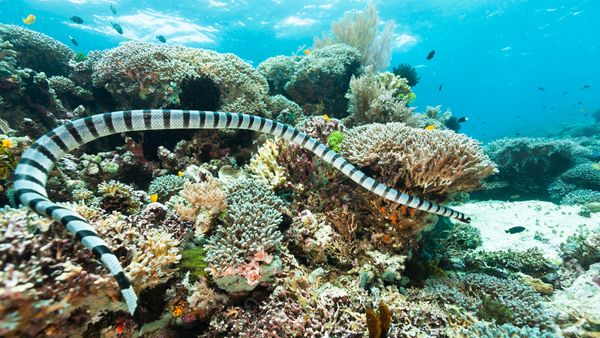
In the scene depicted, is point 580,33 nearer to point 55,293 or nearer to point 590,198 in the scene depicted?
point 590,198

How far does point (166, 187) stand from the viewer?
390cm

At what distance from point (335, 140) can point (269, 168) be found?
1025 millimetres

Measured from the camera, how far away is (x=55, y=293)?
5.17 ft

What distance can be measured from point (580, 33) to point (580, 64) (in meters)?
31.8

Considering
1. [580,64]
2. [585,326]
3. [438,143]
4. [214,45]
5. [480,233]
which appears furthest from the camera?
[580,64]

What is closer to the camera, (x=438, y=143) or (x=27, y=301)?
(x=27, y=301)

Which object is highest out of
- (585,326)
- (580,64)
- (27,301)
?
(580,64)

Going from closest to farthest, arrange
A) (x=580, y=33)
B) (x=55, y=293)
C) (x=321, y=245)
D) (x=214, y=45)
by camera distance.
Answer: (x=55, y=293), (x=321, y=245), (x=214, y=45), (x=580, y=33)

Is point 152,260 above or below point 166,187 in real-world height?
below

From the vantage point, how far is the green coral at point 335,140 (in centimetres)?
399

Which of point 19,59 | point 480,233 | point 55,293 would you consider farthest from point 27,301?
point 19,59

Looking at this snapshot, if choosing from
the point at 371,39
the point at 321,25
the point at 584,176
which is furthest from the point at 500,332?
the point at 321,25

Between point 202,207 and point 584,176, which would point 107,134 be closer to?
point 202,207

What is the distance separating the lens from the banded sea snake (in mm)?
1771
